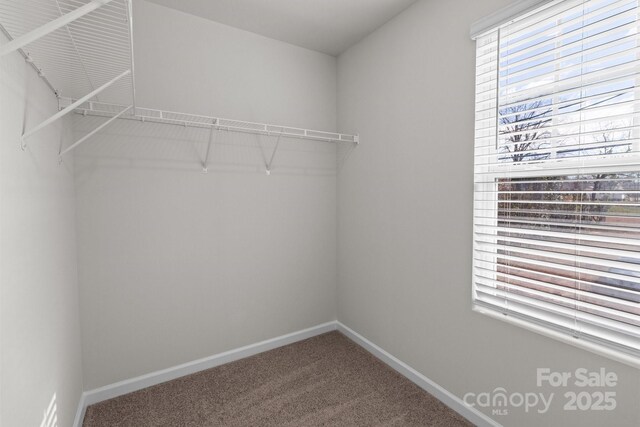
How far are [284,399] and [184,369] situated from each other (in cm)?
77

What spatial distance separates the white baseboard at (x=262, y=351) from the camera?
5.82 feet

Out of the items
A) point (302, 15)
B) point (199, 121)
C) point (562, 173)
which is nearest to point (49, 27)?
point (199, 121)

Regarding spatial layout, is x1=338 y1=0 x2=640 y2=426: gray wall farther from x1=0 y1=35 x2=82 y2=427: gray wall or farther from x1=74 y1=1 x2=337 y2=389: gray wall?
x1=0 y1=35 x2=82 y2=427: gray wall

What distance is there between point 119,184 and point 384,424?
2.11 metres

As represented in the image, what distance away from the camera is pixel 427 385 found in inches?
78.7

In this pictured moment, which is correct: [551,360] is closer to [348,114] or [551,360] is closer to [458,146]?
[458,146]

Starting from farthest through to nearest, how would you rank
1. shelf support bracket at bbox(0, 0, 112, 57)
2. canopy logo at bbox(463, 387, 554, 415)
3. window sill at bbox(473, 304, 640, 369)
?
canopy logo at bbox(463, 387, 554, 415) < window sill at bbox(473, 304, 640, 369) < shelf support bracket at bbox(0, 0, 112, 57)

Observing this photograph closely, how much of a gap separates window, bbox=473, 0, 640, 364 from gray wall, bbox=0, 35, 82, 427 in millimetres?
1932

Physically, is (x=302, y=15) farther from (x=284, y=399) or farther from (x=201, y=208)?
(x=284, y=399)

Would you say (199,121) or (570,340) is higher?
(199,121)

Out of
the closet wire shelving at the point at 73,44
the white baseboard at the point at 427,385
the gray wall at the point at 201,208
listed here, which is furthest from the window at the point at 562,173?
the closet wire shelving at the point at 73,44

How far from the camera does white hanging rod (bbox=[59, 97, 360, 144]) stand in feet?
5.84

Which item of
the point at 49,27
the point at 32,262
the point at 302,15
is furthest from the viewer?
the point at 302,15

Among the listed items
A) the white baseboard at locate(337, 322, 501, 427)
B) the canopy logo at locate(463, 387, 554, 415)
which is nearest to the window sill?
the canopy logo at locate(463, 387, 554, 415)
